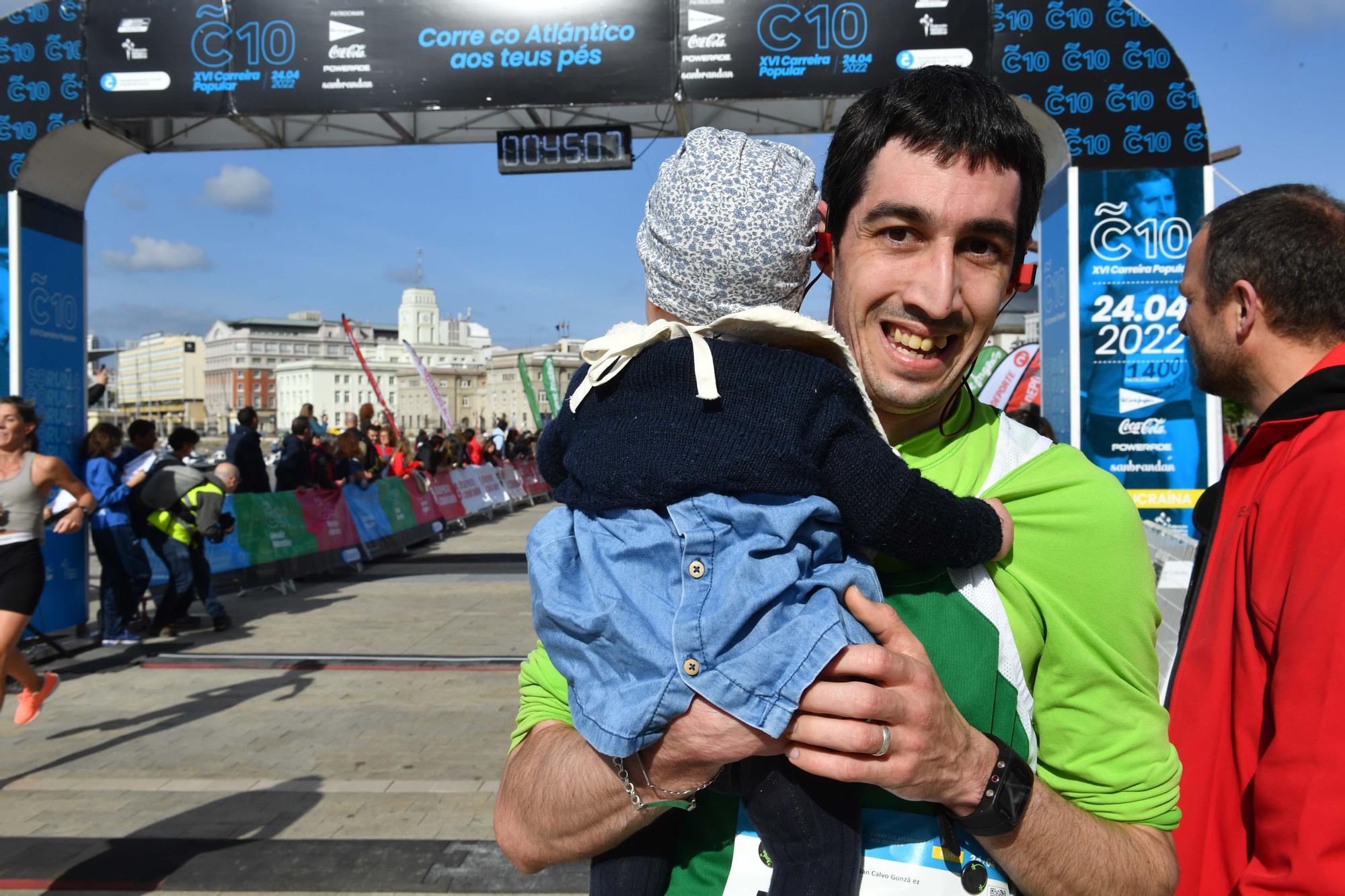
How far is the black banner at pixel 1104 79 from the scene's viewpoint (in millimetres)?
7730

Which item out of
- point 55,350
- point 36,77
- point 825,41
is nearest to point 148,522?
point 55,350

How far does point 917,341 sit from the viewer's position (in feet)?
4.88

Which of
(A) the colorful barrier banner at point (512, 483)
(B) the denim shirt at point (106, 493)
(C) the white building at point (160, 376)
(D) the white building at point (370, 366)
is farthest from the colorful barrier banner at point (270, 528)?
(C) the white building at point (160, 376)

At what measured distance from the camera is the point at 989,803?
1258mm

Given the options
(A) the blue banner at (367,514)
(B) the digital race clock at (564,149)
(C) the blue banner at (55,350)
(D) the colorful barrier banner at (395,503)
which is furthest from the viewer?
(D) the colorful barrier banner at (395,503)

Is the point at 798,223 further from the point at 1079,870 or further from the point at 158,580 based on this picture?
the point at 158,580

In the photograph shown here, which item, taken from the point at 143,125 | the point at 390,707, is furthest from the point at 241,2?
the point at 390,707

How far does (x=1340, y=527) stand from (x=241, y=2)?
28.7 ft

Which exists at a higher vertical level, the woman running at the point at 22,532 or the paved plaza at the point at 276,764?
the woman running at the point at 22,532

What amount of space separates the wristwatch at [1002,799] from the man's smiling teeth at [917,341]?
22.9 inches

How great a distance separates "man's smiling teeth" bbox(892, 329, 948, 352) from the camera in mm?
1487

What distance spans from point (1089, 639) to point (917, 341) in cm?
49

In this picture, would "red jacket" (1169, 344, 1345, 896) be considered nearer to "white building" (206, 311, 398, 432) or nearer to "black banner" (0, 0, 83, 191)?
"black banner" (0, 0, 83, 191)

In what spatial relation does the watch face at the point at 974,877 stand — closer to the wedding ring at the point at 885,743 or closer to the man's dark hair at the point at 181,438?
the wedding ring at the point at 885,743
